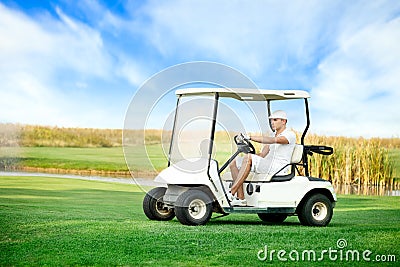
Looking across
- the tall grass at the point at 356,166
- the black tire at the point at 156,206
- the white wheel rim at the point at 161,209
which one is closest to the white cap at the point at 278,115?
Answer: the black tire at the point at 156,206

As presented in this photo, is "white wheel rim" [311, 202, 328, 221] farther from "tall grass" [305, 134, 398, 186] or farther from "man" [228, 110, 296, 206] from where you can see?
"tall grass" [305, 134, 398, 186]

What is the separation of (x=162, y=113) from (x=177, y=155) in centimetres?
56

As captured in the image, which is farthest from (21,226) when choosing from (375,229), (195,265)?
(375,229)


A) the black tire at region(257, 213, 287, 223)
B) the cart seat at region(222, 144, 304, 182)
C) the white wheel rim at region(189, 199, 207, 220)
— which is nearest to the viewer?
the white wheel rim at region(189, 199, 207, 220)

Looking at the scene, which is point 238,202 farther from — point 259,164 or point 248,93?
point 248,93

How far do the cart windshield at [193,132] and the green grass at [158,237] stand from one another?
0.70 meters

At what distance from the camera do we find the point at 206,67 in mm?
7176

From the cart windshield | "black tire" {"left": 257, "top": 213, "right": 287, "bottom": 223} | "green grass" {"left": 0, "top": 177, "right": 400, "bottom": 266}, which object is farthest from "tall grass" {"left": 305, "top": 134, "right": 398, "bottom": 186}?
the cart windshield

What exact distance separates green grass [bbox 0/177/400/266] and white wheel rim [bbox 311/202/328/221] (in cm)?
23

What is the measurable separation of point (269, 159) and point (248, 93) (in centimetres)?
78

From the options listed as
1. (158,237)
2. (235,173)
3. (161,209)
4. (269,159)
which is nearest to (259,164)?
(269,159)

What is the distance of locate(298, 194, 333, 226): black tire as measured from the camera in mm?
7371

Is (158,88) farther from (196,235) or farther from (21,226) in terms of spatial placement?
(21,226)

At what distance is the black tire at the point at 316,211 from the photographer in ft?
24.2
